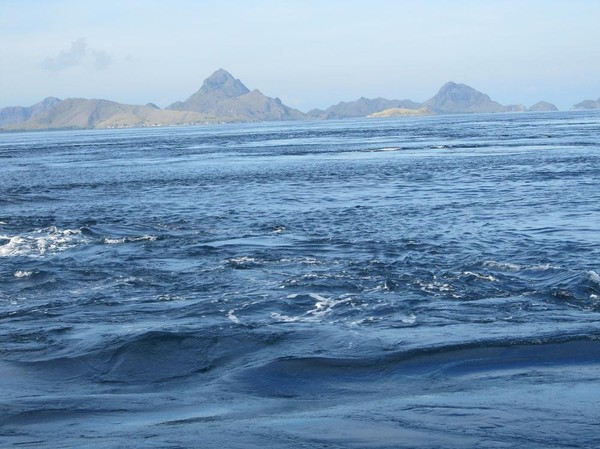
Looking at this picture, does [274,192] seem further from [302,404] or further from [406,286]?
[302,404]

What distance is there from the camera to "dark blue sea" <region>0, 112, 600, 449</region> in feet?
42.7

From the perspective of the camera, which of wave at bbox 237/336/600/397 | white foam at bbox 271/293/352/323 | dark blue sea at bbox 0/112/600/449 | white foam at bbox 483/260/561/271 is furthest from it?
white foam at bbox 483/260/561/271

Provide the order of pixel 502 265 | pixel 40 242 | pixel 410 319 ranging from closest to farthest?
pixel 410 319
pixel 502 265
pixel 40 242

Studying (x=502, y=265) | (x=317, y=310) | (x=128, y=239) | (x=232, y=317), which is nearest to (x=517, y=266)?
(x=502, y=265)

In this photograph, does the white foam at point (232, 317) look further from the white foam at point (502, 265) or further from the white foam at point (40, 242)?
the white foam at point (40, 242)

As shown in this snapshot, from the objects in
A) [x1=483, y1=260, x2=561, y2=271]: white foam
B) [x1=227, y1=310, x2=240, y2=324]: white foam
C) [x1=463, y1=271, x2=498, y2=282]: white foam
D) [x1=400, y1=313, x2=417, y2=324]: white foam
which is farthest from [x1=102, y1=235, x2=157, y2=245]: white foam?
[x1=400, y1=313, x2=417, y2=324]: white foam

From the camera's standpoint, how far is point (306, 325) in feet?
Answer: 63.4

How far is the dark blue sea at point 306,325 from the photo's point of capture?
512 inches

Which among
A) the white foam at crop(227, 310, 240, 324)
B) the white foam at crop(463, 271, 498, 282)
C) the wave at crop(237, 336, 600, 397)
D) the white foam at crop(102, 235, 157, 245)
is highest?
the white foam at crop(102, 235, 157, 245)

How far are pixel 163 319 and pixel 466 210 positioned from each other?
2091 centimetres

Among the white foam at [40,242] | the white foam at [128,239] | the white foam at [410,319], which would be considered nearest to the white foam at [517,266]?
the white foam at [410,319]

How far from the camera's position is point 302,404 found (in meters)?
14.2

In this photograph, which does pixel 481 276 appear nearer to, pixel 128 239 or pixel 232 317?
pixel 232 317

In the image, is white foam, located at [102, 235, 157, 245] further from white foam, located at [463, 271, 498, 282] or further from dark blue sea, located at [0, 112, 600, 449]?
white foam, located at [463, 271, 498, 282]
